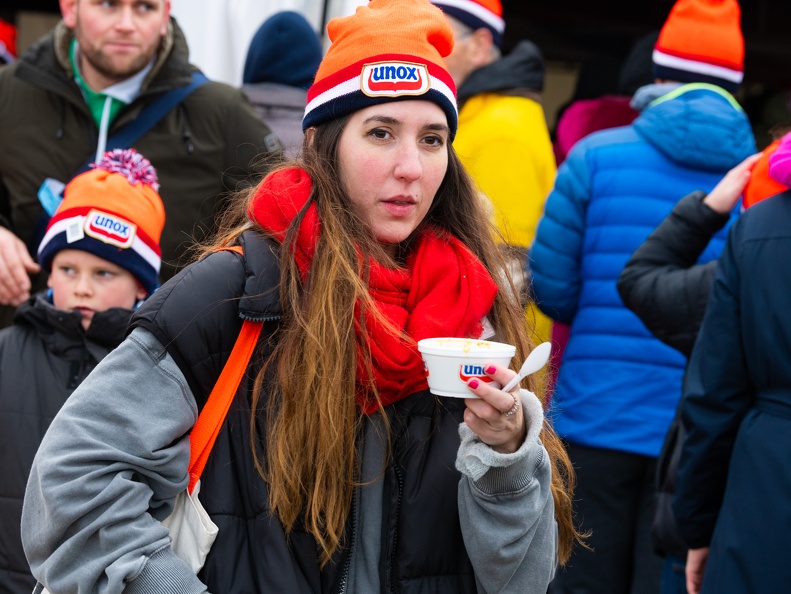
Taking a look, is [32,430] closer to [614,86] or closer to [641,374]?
[641,374]

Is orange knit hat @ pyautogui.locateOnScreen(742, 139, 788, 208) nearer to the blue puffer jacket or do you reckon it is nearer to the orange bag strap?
the blue puffer jacket

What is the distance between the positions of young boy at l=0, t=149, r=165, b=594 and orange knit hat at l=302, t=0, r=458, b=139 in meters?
1.24

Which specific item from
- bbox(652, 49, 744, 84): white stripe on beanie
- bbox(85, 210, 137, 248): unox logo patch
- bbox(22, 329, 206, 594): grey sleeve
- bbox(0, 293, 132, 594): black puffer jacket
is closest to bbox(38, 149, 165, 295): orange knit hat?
bbox(85, 210, 137, 248): unox logo patch

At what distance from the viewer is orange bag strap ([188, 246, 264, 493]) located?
219 centimetres

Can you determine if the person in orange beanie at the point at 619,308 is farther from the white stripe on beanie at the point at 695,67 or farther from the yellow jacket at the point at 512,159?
the yellow jacket at the point at 512,159

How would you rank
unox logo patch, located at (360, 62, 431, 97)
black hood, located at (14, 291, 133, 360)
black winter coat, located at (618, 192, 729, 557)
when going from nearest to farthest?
1. unox logo patch, located at (360, 62, 431, 97)
2. black hood, located at (14, 291, 133, 360)
3. black winter coat, located at (618, 192, 729, 557)

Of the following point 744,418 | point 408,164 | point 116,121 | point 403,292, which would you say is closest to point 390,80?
point 408,164

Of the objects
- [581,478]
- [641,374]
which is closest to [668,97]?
[641,374]

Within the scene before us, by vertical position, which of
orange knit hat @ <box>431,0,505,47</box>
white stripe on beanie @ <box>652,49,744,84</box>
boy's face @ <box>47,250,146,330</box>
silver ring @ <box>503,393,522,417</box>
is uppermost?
orange knit hat @ <box>431,0,505,47</box>

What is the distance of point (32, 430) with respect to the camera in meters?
3.36

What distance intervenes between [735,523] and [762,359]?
442 millimetres

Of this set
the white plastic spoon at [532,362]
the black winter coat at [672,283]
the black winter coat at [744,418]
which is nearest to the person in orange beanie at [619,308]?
the black winter coat at [672,283]

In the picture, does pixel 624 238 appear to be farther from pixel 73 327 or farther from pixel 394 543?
pixel 394 543

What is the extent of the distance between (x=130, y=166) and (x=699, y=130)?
6.98 feet
